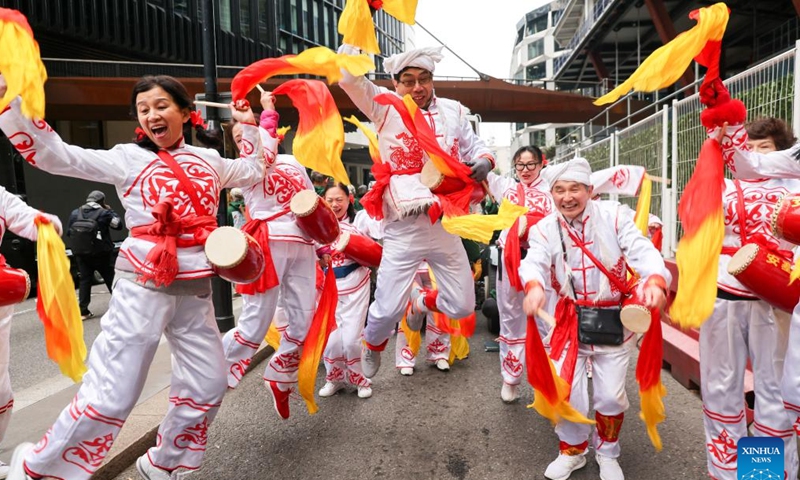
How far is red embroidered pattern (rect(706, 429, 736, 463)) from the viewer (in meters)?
2.62

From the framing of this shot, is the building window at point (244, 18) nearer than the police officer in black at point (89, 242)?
No

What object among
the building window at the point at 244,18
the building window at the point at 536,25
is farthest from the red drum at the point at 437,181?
the building window at the point at 536,25

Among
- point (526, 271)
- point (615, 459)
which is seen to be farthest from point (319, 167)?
point (615, 459)

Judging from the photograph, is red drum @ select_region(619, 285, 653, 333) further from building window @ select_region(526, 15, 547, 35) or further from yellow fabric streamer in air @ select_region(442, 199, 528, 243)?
building window @ select_region(526, 15, 547, 35)

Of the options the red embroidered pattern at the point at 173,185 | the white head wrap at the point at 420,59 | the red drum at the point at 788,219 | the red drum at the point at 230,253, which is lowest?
the red drum at the point at 230,253

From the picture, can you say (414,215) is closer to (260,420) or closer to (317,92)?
(317,92)

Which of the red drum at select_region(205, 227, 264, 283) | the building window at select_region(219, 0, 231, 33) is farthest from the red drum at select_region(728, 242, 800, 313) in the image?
the building window at select_region(219, 0, 231, 33)

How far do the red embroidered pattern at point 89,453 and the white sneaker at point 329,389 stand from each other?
217 centimetres

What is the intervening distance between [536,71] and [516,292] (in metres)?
71.1

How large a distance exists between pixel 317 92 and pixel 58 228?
1.58 metres

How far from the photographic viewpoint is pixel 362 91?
3.46 meters

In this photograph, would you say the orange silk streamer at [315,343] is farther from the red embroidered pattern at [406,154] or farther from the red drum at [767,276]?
the red drum at [767,276]

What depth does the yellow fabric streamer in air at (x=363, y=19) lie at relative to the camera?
10.3 ft

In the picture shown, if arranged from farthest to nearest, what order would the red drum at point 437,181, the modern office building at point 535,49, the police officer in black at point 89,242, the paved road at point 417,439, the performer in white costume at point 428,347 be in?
the modern office building at point 535,49 < the police officer in black at point 89,242 < the performer in white costume at point 428,347 < the red drum at point 437,181 < the paved road at point 417,439
